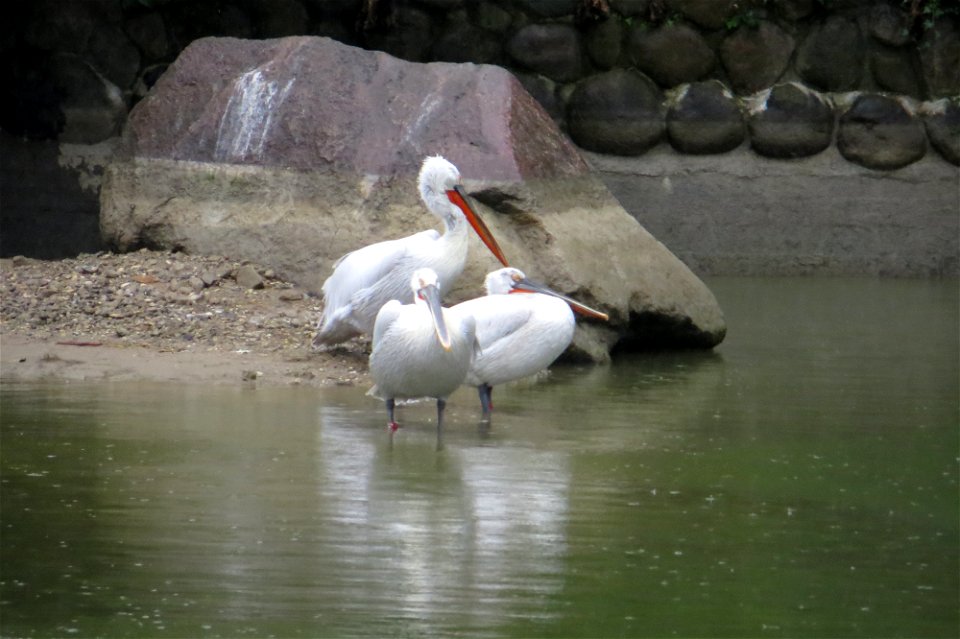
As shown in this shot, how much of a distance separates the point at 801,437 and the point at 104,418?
2541mm

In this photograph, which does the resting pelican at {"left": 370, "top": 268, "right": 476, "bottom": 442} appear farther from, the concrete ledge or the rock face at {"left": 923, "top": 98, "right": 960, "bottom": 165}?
the rock face at {"left": 923, "top": 98, "right": 960, "bottom": 165}

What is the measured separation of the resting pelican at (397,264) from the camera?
7664 millimetres

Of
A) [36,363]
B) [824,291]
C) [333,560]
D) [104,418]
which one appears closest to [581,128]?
[824,291]

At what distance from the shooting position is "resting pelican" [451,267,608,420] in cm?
689

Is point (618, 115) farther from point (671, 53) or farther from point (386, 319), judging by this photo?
point (386, 319)

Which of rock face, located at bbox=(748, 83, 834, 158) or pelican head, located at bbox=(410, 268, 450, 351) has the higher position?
rock face, located at bbox=(748, 83, 834, 158)

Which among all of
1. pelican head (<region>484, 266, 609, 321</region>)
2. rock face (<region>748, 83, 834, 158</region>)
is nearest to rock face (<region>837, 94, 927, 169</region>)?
rock face (<region>748, 83, 834, 158</region>)

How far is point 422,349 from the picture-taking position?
6.27 m

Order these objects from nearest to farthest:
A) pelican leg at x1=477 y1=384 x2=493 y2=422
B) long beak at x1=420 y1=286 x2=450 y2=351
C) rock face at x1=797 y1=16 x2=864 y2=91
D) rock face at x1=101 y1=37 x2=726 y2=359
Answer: long beak at x1=420 y1=286 x2=450 y2=351
pelican leg at x1=477 y1=384 x2=493 y2=422
rock face at x1=101 y1=37 x2=726 y2=359
rock face at x1=797 y1=16 x2=864 y2=91

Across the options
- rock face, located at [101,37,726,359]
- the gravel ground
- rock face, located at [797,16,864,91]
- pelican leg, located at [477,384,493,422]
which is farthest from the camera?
rock face, located at [797,16,864,91]

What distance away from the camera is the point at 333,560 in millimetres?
4305

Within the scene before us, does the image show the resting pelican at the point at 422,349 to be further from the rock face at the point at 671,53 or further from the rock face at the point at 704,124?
the rock face at the point at 671,53

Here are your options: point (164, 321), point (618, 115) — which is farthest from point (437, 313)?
point (618, 115)

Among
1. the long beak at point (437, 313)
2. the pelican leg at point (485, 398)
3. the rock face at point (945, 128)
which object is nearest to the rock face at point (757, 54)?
the rock face at point (945, 128)
